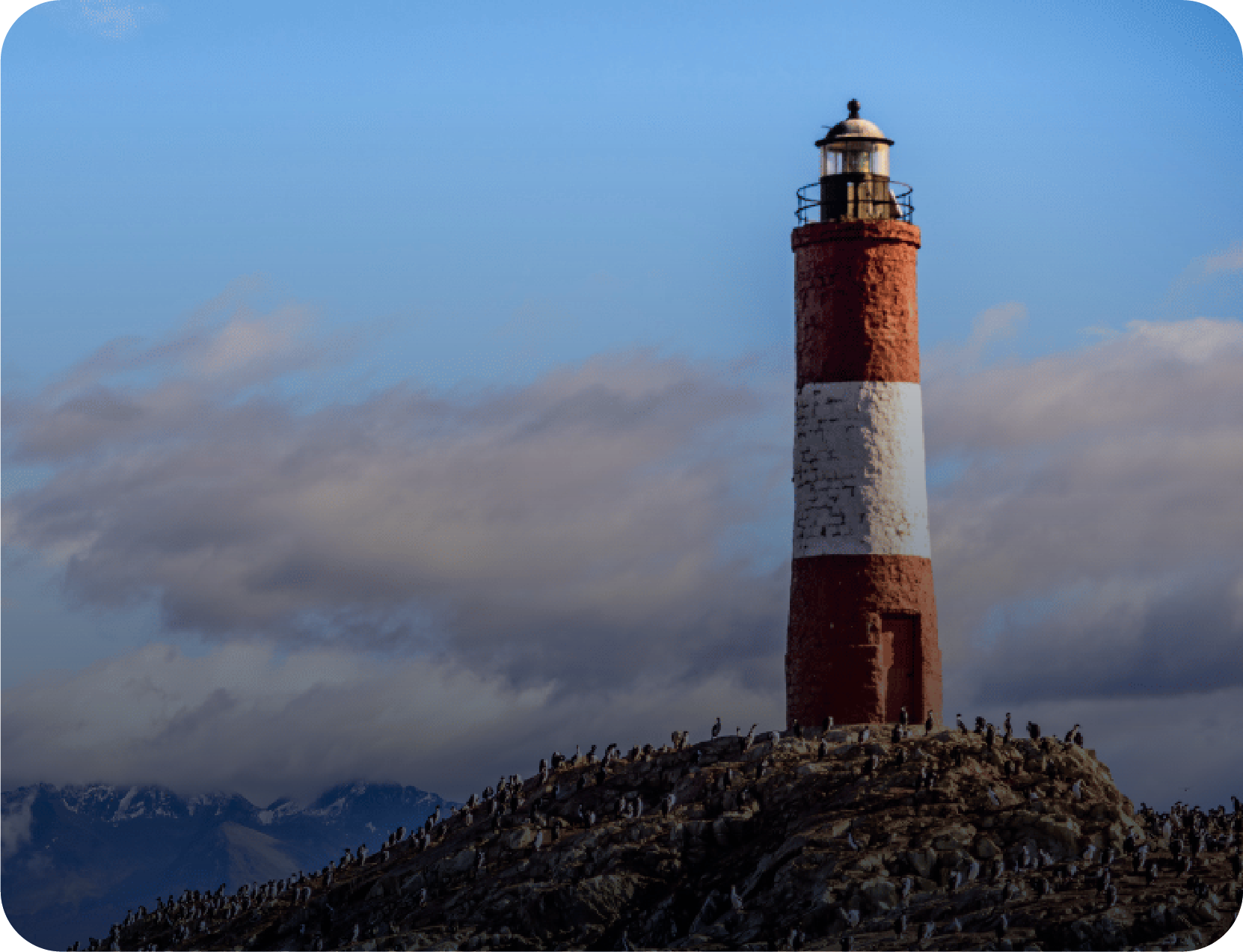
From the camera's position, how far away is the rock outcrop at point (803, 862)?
130 feet

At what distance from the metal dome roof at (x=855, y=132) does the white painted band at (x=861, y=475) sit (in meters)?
7.66

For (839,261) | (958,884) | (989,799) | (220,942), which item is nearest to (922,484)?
(839,261)

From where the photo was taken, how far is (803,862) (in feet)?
142

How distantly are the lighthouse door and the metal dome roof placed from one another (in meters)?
14.0

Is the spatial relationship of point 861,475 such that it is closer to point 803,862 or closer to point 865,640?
point 865,640

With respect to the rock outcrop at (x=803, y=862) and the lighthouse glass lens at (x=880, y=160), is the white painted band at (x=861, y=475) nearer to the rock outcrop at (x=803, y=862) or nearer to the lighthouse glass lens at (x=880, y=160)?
the rock outcrop at (x=803, y=862)

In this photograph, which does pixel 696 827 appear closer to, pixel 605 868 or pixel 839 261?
pixel 605 868

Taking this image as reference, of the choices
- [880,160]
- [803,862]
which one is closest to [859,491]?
[880,160]

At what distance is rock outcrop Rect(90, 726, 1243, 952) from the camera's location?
3966cm

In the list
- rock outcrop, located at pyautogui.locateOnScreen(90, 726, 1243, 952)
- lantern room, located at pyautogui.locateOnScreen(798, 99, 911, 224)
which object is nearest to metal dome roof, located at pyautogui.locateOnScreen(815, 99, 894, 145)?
lantern room, located at pyautogui.locateOnScreen(798, 99, 911, 224)

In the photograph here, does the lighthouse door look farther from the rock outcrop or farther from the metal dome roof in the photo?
the metal dome roof

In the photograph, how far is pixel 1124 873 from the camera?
41312 mm

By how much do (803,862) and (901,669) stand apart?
10.6m

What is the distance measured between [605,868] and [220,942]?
1318 centimetres
